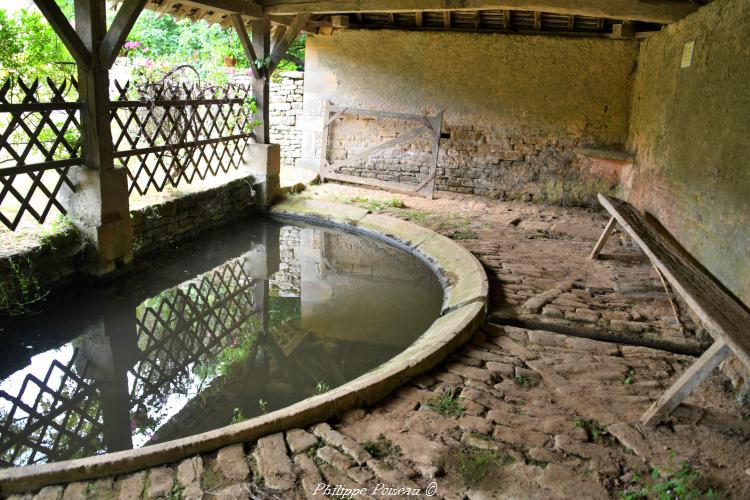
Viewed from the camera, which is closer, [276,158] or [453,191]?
[276,158]

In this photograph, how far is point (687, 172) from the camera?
228 inches

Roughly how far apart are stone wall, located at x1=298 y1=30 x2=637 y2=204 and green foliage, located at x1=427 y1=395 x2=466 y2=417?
21.8ft

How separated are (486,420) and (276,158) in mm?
6324

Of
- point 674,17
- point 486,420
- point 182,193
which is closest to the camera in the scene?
point 486,420

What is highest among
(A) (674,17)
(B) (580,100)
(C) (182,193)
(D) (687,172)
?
(A) (674,17)

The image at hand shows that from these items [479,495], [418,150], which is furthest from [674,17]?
[479,495]

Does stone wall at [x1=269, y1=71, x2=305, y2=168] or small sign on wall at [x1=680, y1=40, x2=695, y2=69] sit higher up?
small sign on wall at [x1=680, y1=40, x2=695, y2=69]

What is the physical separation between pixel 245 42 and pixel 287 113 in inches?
107

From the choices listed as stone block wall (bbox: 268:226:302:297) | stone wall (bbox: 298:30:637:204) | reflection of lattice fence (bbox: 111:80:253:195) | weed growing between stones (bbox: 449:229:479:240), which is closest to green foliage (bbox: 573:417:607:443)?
stone block wall (bbox: 268:226:302:297)

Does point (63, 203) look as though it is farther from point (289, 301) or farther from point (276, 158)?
point (276, 158)

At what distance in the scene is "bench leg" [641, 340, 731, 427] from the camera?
2854 mm

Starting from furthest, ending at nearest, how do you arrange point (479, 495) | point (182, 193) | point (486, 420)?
point (182, 193), point (486, 420), point (479, 495)

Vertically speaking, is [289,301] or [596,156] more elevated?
[596,156]

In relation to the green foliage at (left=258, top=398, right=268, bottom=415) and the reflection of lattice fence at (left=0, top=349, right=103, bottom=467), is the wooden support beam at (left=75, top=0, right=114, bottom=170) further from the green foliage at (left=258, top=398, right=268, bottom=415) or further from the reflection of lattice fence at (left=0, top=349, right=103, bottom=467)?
the green foliage at (left=258, top=398, right=268, bottom=415)
